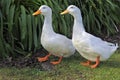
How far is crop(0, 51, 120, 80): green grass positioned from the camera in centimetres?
556

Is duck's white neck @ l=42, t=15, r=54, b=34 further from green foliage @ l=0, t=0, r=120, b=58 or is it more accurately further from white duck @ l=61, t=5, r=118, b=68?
green foliage @ l=0, t=0, r=120, b=58

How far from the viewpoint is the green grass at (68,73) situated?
18.2ft

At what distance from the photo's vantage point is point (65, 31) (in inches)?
288

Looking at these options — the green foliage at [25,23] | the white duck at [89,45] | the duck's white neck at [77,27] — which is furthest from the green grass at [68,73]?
the green foliage at [25,23]

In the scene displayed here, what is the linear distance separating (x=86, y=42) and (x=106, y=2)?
2681 millimetres

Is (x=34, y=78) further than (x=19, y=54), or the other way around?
(x=19, y=54)

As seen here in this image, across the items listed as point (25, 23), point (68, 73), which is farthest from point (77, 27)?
point (25, 23)

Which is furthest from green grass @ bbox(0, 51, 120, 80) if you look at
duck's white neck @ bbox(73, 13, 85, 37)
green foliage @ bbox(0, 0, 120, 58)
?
green foliage @ bbox(0, 0, 120, 58)

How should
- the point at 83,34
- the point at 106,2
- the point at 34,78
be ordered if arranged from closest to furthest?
1. the point at 34,78
2. the point at 83,34
3. the point at 106,2

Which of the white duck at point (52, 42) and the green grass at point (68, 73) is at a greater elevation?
the white duck at point (52, 42)

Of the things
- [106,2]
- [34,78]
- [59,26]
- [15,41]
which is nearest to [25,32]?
[15,41]

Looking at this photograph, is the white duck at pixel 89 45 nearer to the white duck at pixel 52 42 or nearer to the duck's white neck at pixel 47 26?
the white duck at pixel 52 42

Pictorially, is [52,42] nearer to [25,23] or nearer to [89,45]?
[89,45]

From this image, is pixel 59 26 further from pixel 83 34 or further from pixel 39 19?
pixel 83 34
